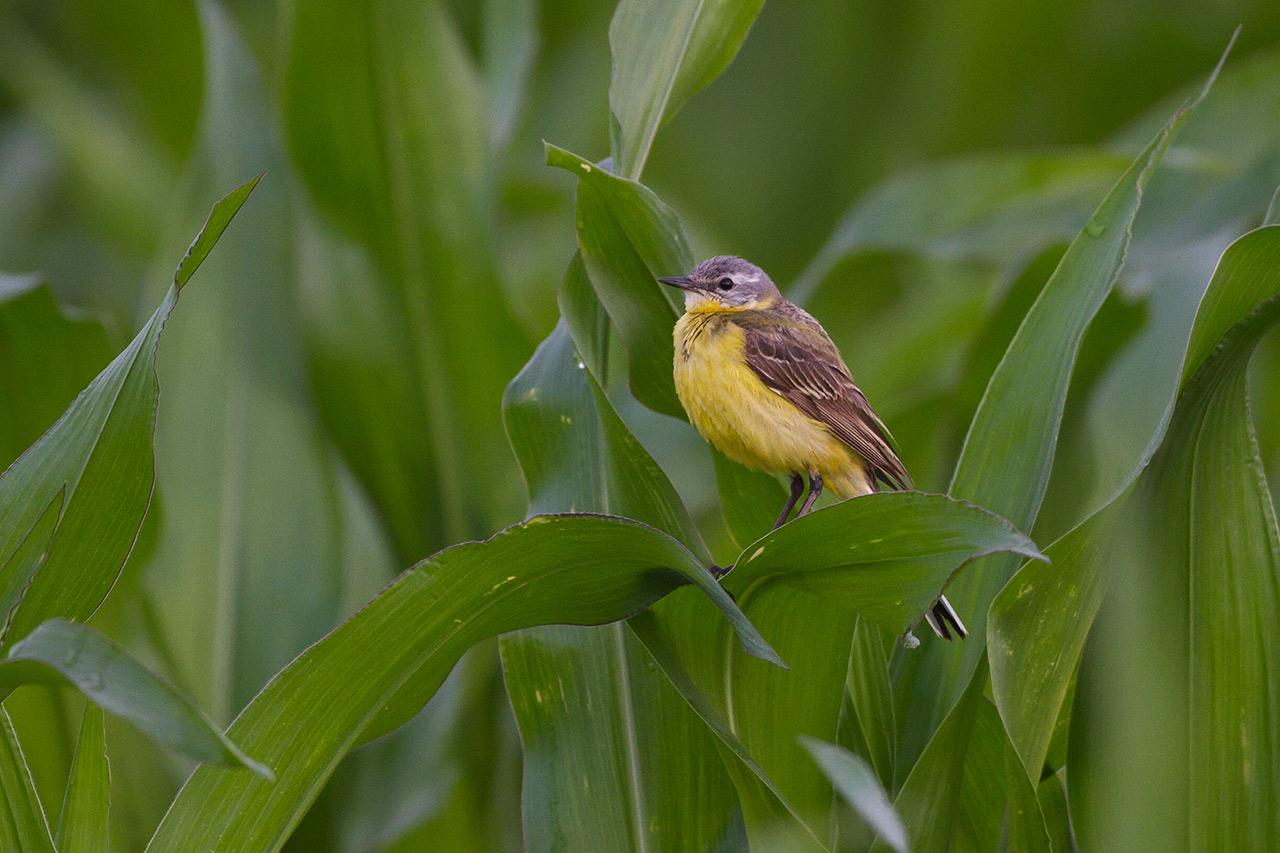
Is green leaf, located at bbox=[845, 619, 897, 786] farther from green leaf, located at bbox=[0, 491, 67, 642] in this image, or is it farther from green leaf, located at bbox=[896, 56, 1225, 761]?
green leaf, located at bbox=[0, 491, 67, 642]

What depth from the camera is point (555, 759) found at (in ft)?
4.82

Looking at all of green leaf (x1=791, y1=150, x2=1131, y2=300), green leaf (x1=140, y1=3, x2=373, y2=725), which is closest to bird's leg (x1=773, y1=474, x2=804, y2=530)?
green leaf (x1=791, y1=150, x2=1131, y2=300)

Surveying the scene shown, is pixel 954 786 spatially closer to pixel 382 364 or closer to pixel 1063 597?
pixel 1063 597

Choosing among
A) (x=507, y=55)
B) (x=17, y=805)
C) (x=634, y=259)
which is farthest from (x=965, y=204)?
(x=17, y=805)

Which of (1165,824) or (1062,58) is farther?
(1062,58)

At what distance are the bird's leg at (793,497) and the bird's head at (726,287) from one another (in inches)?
9.5

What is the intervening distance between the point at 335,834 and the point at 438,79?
1264mm

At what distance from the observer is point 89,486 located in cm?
123

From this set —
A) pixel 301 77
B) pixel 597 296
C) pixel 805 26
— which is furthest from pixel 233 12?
pixel 597 296

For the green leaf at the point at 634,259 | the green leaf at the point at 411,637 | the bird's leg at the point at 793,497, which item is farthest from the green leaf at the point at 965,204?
the green leaf at the point at 411,637

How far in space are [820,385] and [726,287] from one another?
0.20 meters

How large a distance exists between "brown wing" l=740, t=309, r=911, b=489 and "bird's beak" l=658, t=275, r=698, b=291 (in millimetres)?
132

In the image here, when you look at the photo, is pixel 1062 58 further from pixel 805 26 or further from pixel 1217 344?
pixel 1217 344

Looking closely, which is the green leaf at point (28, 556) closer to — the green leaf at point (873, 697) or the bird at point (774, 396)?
the bird at point (774, 396)
